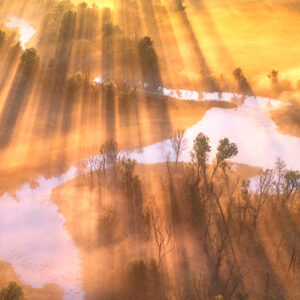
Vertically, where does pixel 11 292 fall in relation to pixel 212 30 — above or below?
below

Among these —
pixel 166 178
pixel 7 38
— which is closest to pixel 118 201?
pixel 166 178

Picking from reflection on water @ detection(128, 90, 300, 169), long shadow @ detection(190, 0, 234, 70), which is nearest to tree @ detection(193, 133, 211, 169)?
reflection on water @ detection(128, 90, 300, 169)

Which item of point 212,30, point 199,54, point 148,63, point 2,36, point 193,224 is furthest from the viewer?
point 212,30

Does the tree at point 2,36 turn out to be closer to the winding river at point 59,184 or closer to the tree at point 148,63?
the tree at point 148,63

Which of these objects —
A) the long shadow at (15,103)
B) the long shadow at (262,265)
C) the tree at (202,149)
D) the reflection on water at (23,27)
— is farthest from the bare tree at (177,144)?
the reflection on water at (23,27)

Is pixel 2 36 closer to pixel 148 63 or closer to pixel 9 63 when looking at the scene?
pixel 9 63

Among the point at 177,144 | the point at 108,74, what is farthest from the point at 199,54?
the point at 177,144

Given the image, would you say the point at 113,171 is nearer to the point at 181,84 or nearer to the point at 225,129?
the point at 225,129
